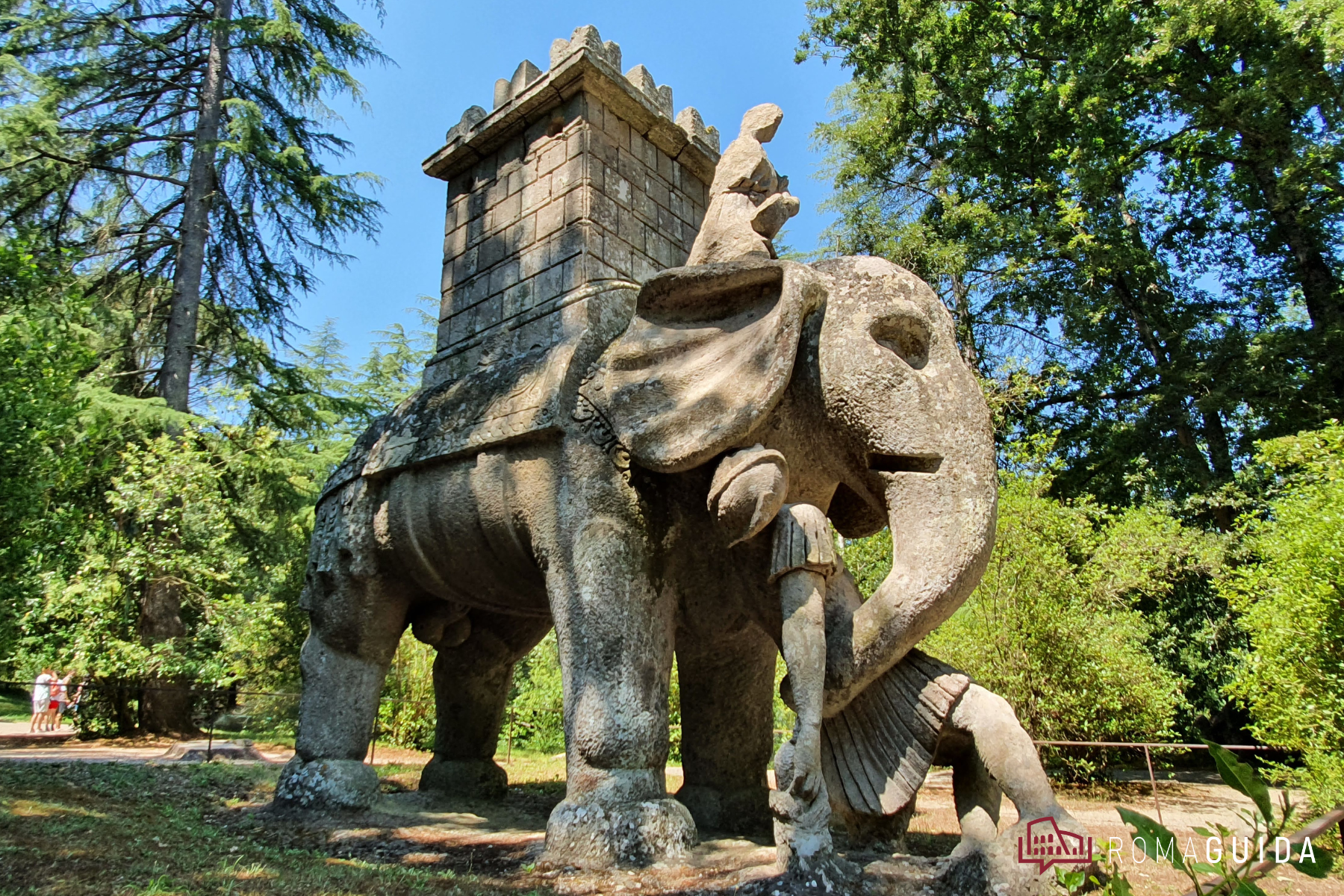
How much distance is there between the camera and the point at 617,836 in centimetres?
357

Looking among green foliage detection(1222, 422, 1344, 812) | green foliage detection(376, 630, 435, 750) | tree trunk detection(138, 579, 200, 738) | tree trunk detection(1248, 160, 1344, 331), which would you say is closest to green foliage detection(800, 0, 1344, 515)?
tree trunk detection(1248, 160, 1344, 331)

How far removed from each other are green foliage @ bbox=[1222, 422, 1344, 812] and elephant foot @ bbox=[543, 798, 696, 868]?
4937 millimetres

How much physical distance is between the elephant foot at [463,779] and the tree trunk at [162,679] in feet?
29.7

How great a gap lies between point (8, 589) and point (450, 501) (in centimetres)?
557

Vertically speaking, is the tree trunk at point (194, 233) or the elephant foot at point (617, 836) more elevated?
the tree trunk at point (194, 233)

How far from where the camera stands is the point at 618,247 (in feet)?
17.5

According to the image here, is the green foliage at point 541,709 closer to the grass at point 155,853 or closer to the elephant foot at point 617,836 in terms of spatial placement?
the grass at point 155,853

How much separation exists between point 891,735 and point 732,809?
1.49m

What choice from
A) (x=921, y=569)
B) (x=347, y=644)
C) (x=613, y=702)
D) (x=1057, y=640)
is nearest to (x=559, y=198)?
(x=347, y=644)

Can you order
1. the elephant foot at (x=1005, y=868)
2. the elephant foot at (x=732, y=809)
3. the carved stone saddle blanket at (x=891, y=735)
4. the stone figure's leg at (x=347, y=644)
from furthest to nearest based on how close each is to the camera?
1. the stone figure's leg at (x=347, y=644)
2. the elephant foot at (x=732, y=809)
3. the carved stone saddle blanket at (x=891, y=735)
4. the elephant foot at (x=1005, y=868)

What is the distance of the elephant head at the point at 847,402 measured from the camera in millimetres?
3521

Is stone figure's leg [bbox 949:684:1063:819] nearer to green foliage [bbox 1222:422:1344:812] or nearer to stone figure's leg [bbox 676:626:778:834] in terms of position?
stone figure's leg [bbox 676:626:778:834]

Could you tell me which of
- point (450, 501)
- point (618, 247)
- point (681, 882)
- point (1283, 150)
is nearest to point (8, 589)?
point (450, 501)

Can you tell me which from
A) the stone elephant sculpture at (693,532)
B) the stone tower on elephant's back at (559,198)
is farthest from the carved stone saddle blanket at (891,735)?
the stone tower on elephant's back at (559,198)
